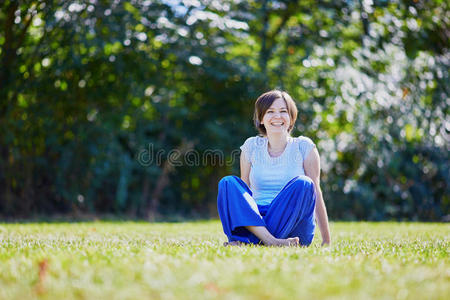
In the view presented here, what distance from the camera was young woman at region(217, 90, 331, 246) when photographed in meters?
3.30

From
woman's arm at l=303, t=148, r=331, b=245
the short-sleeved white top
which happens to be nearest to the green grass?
woman's arm at l=303, t=148, r=331, b=245

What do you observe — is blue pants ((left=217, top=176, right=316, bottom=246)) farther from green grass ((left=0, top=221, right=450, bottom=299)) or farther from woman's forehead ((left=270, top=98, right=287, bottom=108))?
woman's forehead ((left=270, top=98, right=287, bottom=108))

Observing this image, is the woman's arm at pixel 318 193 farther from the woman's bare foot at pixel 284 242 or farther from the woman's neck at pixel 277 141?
the woman's bare foot at pixel 284 242

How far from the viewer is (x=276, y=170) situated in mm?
3717

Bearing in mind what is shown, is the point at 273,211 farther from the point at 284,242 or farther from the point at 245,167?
the point at 245,167

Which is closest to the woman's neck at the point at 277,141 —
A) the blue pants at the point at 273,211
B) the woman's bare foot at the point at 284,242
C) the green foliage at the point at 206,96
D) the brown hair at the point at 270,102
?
the brown hair at the point at 270,102

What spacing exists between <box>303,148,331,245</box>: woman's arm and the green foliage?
4.04 m

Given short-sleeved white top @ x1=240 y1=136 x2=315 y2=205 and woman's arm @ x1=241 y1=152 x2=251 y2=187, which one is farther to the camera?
woman's arm @ x1=241 y1=152 x2=251 y2=187

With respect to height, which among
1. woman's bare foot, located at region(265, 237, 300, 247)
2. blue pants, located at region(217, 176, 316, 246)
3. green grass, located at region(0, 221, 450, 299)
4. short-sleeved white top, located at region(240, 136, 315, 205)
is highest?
short-sleeved white top, located at region(240, 136, 315, 205)

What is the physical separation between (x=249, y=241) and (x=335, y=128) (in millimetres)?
5270

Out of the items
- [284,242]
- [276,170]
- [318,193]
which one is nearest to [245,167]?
[276,170]

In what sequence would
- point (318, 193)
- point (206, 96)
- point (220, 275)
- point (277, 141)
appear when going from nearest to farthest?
point (220, 275) → point (318, 193) → point (277, 141) → point (206, 96)

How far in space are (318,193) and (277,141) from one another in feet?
1.63

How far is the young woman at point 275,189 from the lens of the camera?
10.8 ft
